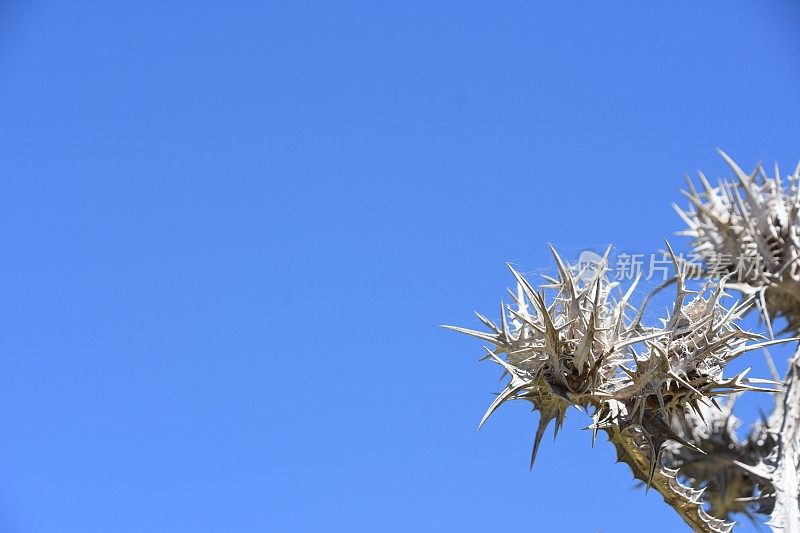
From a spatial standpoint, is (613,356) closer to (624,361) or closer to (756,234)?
(624,361)

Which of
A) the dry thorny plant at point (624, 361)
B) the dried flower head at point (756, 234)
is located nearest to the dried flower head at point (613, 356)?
the dry thorny plant at point (624, 361)

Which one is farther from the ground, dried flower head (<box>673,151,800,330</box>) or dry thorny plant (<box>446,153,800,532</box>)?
dried flower head (<box>673,151,800,330</box>)

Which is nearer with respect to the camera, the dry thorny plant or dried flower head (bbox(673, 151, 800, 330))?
the dry thorny plant

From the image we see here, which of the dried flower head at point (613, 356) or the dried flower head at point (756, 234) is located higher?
the dried flower head at point (756, 234)

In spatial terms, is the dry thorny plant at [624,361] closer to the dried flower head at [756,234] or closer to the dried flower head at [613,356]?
the dried flower head at [613,356]

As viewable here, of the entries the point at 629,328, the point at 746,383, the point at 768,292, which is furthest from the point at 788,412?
the point at 629,328

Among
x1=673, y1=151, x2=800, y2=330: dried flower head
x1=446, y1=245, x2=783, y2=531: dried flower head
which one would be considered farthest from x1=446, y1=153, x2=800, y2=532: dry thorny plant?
x1=673, y1=151, x2=800, y2=330: dried flower head

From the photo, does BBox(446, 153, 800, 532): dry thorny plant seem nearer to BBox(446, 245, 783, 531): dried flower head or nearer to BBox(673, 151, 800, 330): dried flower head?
BBox(446, 245, 783, 531): dried flower head

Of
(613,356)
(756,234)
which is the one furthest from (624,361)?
(756,234)

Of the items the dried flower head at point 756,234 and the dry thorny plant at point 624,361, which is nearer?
the dry thorny plant at point 624,361

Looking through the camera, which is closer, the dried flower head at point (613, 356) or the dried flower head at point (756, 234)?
the dried flower head at point (613, 356)

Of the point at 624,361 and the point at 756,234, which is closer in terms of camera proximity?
the point at 624,361

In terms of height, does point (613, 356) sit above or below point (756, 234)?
below

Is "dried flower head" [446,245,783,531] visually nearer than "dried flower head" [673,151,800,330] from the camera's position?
Yes
